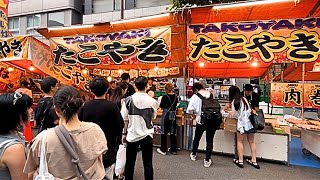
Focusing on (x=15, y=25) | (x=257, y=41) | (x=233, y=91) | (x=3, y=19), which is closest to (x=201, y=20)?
(x=257, y=41)

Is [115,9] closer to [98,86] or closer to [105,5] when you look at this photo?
[105,5]

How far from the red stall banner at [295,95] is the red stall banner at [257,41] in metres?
1.25

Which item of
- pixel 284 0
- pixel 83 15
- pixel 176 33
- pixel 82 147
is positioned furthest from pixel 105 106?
pixel 83 15

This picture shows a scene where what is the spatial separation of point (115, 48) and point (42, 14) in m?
14.6

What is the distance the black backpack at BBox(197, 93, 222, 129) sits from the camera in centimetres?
500

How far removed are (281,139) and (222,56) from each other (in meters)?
2.31

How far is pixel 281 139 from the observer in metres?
5.44

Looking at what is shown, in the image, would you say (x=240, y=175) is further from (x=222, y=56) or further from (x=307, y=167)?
(x=222, y=56)

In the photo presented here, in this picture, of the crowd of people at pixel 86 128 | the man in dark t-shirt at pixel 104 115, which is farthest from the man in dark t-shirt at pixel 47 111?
the man in dark t-shirt at pixel 104 115

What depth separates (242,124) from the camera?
199 inches

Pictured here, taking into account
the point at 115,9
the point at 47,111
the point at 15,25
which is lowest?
the point at 47,111

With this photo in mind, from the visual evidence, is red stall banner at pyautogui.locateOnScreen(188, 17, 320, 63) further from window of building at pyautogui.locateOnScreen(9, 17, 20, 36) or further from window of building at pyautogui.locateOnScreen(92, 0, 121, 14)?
window of building at pyautogui.locateOnScreen(9, 17, 20, 36)

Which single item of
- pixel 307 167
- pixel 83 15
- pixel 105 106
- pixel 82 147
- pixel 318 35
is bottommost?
pixel 307 167

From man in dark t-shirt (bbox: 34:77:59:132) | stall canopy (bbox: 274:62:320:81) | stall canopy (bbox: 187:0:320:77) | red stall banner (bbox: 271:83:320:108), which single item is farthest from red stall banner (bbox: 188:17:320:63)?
man in dark t-shirt (bbox: 34:77:59:132)
